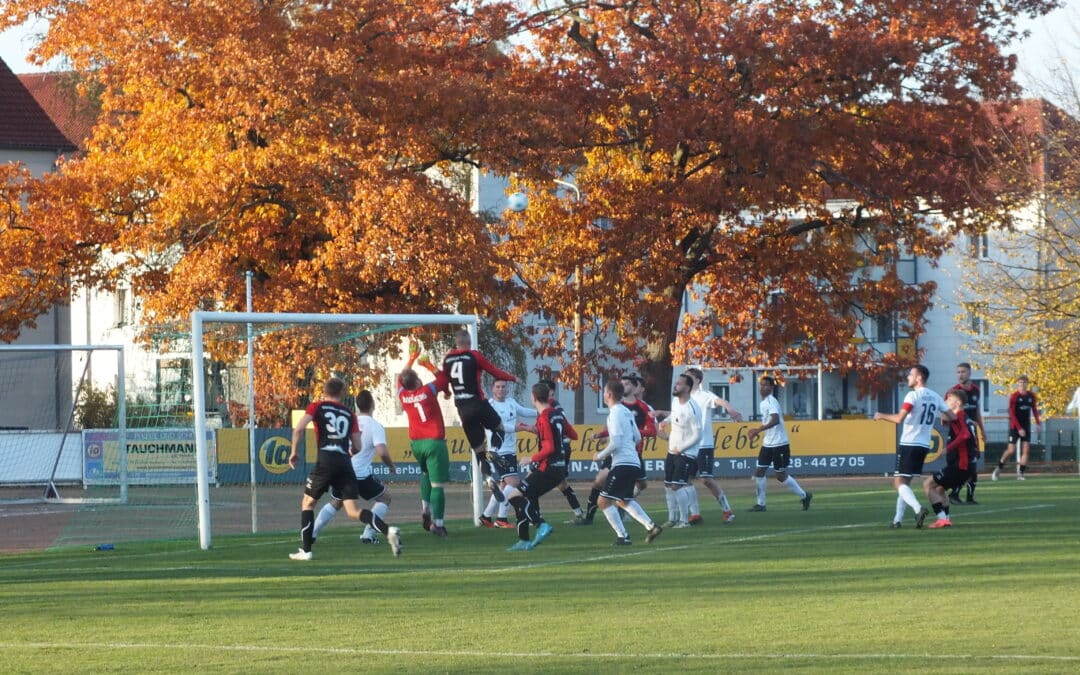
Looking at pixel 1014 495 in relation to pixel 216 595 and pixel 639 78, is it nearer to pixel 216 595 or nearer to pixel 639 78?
pixel 639 78

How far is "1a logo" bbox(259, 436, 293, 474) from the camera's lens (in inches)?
942

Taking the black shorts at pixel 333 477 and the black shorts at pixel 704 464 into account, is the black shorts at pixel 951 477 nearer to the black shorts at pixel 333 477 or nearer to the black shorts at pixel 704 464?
the black shorts at pixel 704 464

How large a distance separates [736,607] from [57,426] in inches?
968

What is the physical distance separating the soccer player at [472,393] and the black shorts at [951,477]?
17.6 feet

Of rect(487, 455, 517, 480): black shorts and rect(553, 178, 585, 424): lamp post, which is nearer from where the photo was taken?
rect(487, 455, 517, 480): black shorts

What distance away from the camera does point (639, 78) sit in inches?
1282

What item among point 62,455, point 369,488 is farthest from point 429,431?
point 62,455

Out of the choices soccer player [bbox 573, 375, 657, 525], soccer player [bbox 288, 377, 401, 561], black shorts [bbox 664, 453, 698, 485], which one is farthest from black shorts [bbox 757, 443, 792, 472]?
soccer player [bbox 288, 377, 401, 561]

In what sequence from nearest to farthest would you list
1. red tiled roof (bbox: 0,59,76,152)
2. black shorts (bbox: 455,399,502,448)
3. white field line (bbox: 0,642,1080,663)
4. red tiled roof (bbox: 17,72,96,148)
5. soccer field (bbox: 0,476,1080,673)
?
white field line (bbox: 0,642,1080,663) → soccer field (bbox: 0,476,1080,673) → black shorts (bbox: 455,399,502,448) → red tiled roof (bbox: 0,59,76,152) → red tiled roof (bbox: 17,72,96,148)

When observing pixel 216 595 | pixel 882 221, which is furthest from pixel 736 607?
pixel 882 221

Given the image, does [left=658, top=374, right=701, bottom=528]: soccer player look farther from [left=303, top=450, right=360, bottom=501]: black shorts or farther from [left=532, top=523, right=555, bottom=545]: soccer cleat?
[left=303, top=450, right=360, bottom=501]: black shorts

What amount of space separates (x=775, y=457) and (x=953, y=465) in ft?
12.0

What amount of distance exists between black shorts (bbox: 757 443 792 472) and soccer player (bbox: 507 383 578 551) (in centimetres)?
527

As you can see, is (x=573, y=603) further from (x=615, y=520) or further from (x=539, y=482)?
(x=539, y=482)
